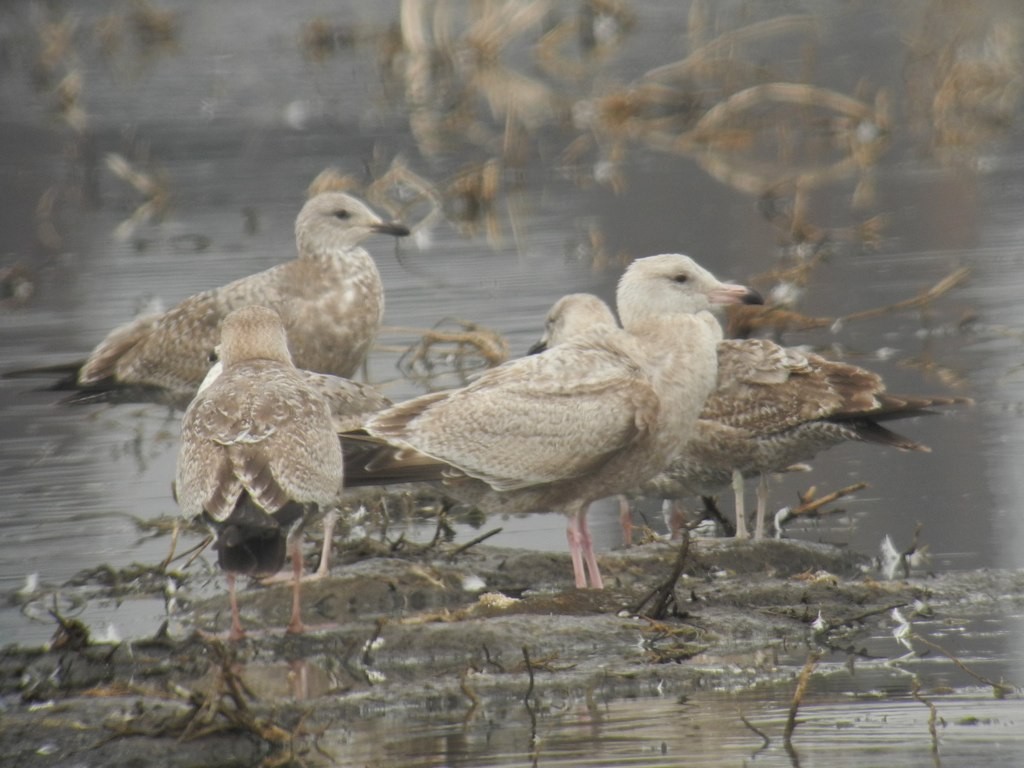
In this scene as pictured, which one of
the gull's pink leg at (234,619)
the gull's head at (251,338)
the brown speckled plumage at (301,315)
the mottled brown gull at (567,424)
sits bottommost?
the gull's pink leg at (234,619)

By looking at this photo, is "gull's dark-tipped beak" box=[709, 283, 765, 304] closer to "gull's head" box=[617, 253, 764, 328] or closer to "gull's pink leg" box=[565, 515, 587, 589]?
"gull's head" box=[617, 253, 764, 328]

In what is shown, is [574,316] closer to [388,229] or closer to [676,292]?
[676,292]

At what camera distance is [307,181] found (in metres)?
19.9

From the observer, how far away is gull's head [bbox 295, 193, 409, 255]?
11164mm

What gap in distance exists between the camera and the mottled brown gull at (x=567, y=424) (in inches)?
312

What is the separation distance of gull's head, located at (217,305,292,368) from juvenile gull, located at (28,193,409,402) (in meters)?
2.08

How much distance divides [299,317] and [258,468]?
3.49 metres

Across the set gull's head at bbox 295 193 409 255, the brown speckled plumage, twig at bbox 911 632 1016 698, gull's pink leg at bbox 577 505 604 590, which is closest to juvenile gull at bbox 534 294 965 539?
gull's pink leg at bbox 577 505 604 590

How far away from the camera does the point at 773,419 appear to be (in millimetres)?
8953

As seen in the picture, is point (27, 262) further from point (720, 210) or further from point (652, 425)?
point (652, 425)

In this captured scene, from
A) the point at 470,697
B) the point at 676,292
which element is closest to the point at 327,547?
the point at 676,292

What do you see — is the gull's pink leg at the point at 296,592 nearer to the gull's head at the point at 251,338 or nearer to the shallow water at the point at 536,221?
the shallow water at the point at 536,221

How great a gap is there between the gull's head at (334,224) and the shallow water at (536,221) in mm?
1159

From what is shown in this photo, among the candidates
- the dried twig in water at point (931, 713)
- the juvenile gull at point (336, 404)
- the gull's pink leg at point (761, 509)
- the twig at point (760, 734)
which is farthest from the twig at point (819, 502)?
the twig at point (760, 734)
